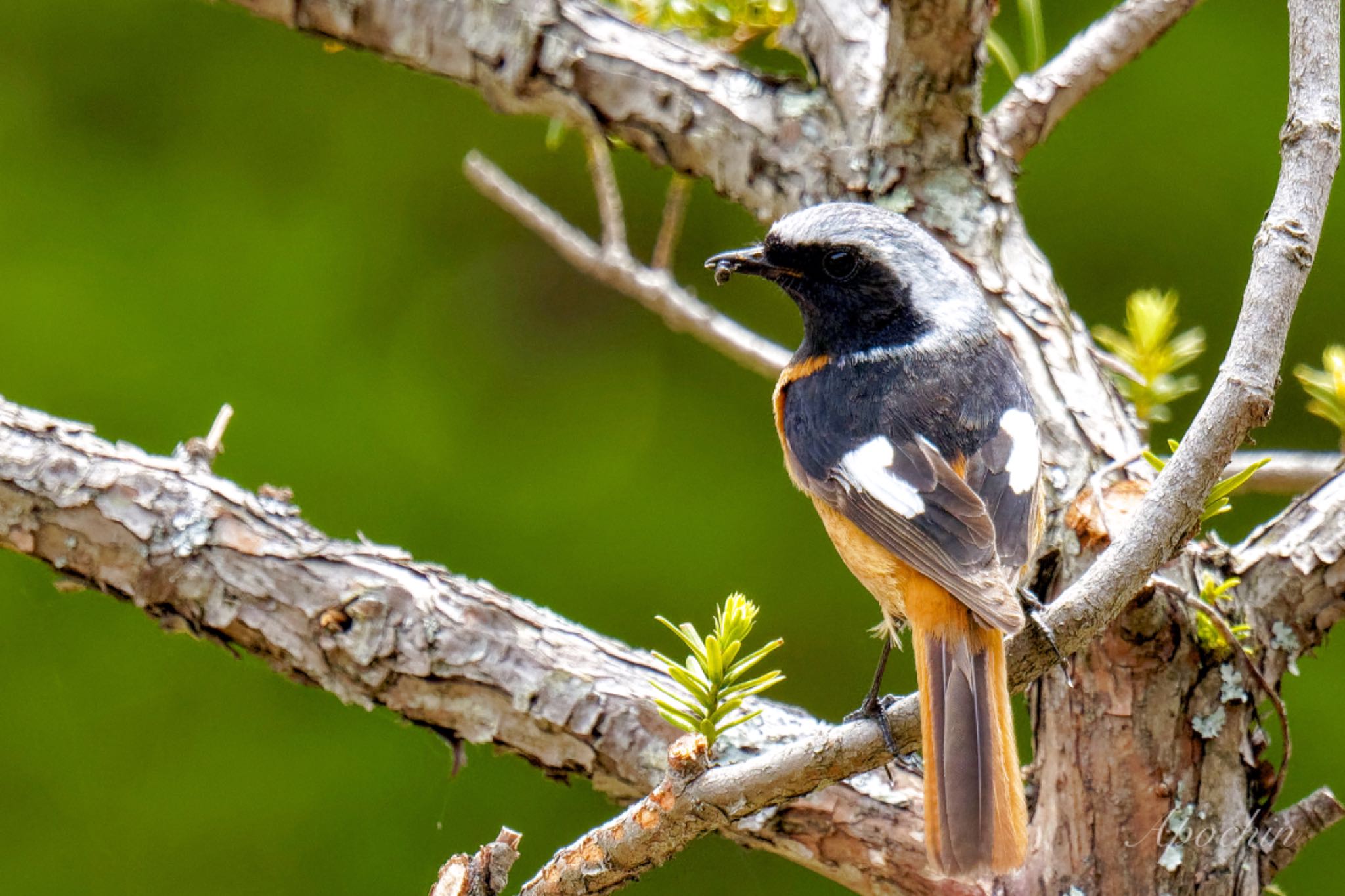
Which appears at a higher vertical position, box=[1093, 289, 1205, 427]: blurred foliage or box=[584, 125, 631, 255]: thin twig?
box=[584, 125, 631, 255]: thin twig

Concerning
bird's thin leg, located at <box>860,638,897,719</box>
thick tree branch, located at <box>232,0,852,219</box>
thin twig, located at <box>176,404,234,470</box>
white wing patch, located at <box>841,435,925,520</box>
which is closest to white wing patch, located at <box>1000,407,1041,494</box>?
white wing patch, located at <box>841,435,925,520</box>

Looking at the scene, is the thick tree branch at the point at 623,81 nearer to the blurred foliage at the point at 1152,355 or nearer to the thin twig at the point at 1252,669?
the blurred foliage at the point at 1152,355

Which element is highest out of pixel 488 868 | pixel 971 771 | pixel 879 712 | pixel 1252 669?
pixel 1252 669

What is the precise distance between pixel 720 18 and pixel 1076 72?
0.74 meters

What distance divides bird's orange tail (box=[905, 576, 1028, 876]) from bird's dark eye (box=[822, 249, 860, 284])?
0.74 meters

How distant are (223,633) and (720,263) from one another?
3.27 ft

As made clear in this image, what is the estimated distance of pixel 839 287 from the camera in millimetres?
2150

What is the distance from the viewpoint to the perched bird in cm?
153

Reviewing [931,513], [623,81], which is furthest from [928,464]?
[623,81]

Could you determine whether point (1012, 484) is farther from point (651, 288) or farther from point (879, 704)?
point (651, 288)

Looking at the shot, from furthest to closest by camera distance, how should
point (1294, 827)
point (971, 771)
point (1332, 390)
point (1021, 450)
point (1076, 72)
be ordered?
point (1076, 72)
point (1332, 390)
point (1021, 450)
point (1294, 827)
point (971, 771)

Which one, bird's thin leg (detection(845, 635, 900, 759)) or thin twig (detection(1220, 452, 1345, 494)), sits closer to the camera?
bird's thin leg (detection(845, 635, 900, 759))

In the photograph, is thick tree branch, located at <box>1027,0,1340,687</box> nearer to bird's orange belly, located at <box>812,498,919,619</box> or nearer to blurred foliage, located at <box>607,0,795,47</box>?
bird's orange belly, located at <box>812,498,919,619</box>

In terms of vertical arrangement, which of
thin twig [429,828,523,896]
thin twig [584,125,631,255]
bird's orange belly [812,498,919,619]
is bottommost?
thin twig [429,828,523,896]
